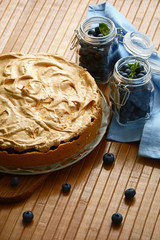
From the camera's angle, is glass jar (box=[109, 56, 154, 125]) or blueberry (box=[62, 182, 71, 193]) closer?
blueberry (box=[62, 182, 71, 193])

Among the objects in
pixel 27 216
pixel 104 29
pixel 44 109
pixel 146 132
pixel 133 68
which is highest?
pixel 104 29

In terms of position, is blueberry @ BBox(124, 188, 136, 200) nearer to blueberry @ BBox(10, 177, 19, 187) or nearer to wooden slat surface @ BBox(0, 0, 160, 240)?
wooden slat surface @ BBox(0, 0, 160, 240)

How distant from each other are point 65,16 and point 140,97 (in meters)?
1.18

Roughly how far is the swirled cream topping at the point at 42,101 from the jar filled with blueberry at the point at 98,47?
12 cm

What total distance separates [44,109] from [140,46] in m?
0.85

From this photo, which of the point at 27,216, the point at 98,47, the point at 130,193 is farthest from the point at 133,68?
the point at 27,216

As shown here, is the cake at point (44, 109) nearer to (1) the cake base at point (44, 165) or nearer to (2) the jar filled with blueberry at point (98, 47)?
(1) the cake base at point (44, 165)

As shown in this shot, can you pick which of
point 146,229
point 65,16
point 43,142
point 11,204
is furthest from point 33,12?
point 146,229

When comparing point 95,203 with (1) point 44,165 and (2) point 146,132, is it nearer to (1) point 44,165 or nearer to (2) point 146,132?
(1) point 44,165

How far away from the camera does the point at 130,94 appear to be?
2777 mm

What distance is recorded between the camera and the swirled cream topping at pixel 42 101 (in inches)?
102

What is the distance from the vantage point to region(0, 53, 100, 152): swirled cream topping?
2.59 metres

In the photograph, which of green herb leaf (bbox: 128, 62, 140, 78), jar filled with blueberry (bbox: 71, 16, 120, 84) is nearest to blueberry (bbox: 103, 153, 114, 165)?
green herb leaf (bbox: 128, 62, 140, 78)

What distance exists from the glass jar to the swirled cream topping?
0.14 meters
